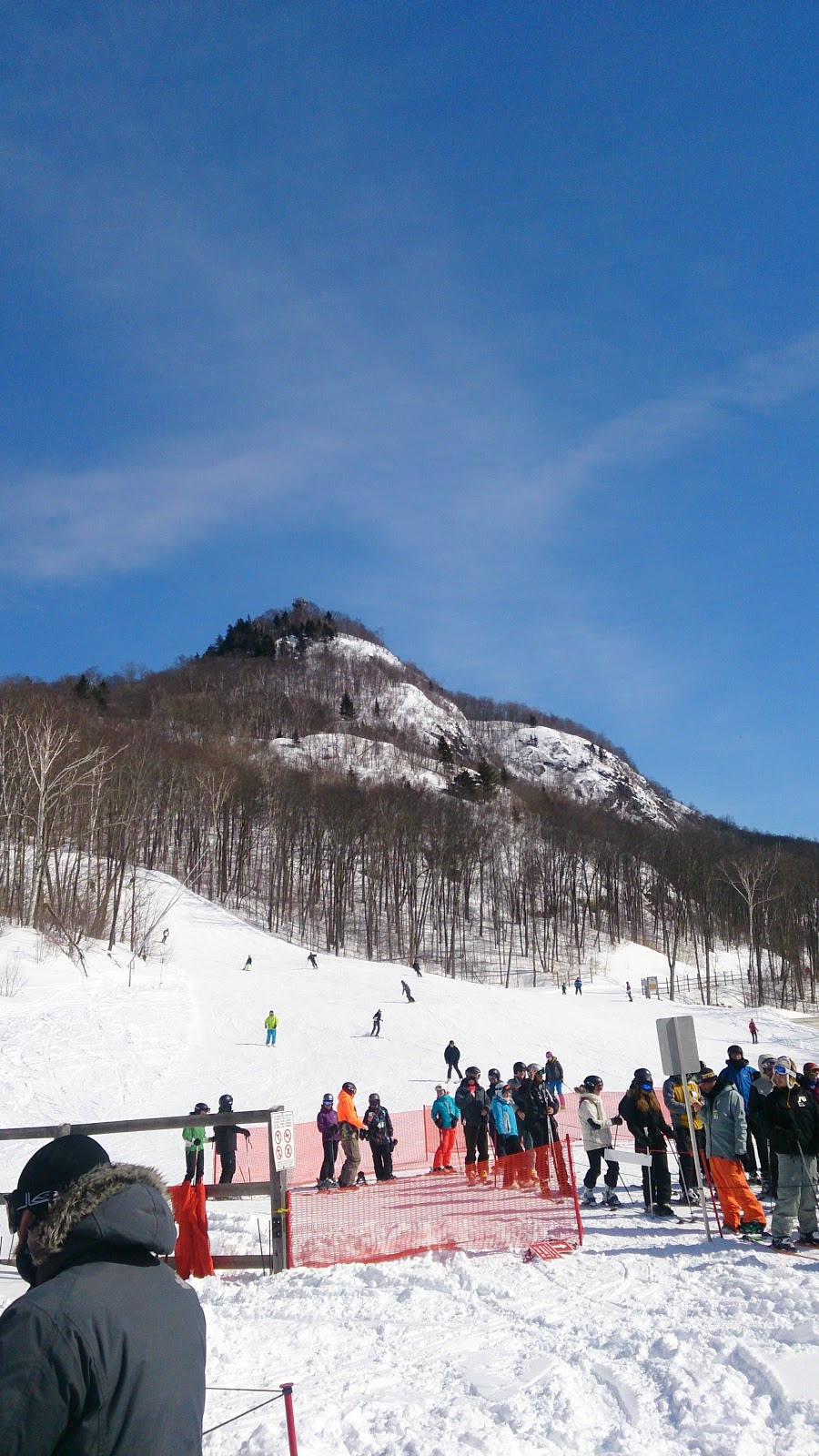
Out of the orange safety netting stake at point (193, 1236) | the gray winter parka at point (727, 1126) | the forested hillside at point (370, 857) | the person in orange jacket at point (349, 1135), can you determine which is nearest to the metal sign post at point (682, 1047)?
the gray winter parka at point (727, 1126)

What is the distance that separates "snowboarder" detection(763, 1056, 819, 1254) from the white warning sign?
487 cm

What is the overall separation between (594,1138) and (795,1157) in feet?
11.3

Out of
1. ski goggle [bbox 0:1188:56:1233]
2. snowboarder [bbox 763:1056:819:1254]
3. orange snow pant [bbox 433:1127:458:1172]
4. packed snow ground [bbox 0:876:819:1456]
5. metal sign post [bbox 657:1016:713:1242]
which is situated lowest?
orange snow pant [bbox 433:1127:458:1172]

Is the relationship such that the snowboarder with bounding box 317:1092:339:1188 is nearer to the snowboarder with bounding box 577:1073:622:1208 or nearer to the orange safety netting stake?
the snowboarder with bounding box 577:1073:622:1208

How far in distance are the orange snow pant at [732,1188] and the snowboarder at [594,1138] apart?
179 cm

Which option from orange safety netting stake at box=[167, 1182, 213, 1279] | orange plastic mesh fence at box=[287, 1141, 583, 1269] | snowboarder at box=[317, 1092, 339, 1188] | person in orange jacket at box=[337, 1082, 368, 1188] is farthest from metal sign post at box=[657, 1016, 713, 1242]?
snowboarder at box=[317, 1092, 339, 1188]

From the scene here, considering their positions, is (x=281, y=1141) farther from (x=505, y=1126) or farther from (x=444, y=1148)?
(x=444, y=1148)

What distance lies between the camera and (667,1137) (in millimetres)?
13586

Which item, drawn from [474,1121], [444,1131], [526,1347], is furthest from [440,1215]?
[526,1347]

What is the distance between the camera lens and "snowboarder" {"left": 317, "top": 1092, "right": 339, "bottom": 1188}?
14789 mm

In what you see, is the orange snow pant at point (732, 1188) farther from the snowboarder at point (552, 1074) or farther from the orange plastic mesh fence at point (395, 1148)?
the snowboarder at point (552, 1074)

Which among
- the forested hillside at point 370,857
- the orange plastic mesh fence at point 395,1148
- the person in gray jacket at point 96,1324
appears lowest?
the orange plastic mesh fence at point 395,1148

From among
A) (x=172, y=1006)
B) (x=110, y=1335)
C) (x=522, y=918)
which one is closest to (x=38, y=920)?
(x=172, y=1006)

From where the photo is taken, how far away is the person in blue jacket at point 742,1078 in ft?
35.3
